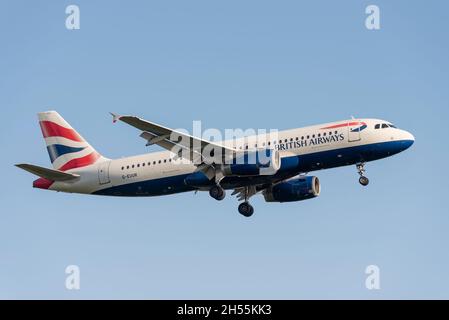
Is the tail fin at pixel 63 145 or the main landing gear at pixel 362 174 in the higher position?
the tail fin at pixel 63 145

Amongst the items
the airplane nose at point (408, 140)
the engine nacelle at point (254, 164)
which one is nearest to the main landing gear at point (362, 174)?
the airplane nose at point (408, 140)

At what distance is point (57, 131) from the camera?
6562 centimetres

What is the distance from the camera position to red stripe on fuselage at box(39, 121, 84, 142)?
65188 mm

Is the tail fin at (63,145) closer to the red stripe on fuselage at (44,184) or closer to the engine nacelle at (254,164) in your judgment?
the red stripe on fuselage at (44,184)

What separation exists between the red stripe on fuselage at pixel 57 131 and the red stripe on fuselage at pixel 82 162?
1.94 m

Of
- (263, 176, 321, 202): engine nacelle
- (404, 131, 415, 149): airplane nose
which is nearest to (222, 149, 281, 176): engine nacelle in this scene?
(263, 176, 321, 202): engine nacelle

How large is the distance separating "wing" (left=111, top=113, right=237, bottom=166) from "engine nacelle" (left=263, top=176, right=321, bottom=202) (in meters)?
6.36

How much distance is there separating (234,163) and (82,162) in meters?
12.5

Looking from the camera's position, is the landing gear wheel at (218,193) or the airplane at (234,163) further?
the landing gear wheel at (218,193)

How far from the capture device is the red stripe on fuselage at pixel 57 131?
6519 cm

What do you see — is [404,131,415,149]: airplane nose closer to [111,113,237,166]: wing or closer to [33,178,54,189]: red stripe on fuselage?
[111,113,237,166]: wing

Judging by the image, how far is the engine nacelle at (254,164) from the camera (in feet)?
182

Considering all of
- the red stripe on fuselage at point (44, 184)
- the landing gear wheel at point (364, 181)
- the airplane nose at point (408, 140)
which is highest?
the airplane nose at point (408, 140)
